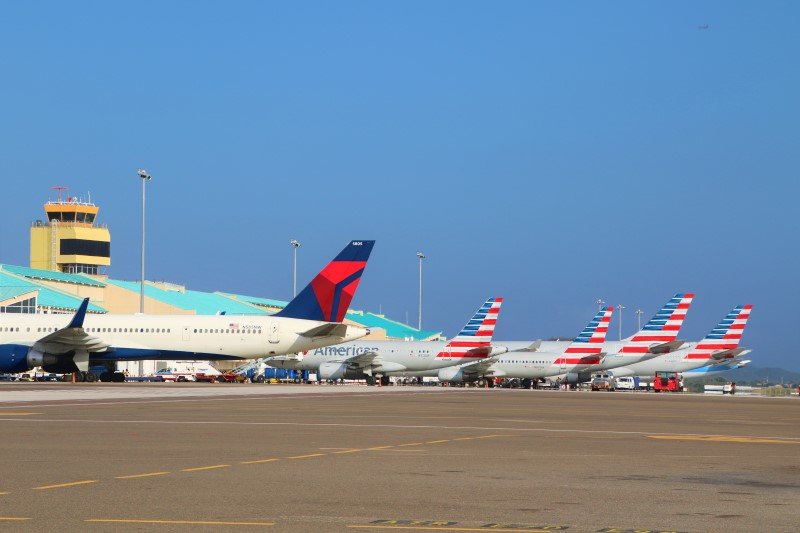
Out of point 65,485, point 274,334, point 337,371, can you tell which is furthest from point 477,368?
point 65,485

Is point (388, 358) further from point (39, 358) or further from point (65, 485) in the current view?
point (65, 485)

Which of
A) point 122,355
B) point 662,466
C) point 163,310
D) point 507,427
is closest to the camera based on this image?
point 662,466

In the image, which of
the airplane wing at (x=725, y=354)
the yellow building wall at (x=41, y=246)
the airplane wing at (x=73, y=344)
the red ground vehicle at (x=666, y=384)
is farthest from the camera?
the yellow building wall at (x=41, y=246)

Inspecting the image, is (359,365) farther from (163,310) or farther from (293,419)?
(293,419)

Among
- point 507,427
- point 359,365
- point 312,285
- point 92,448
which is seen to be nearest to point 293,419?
point 507,427

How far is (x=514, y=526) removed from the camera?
11438mm

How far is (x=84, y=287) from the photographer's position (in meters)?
118

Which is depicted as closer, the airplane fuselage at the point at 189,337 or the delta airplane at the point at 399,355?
the airplane fuselage at the point at 189,337

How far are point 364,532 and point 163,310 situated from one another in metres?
119

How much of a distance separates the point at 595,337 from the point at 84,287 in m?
50.5

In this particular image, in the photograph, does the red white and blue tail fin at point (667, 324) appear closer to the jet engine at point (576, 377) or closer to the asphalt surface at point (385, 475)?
the jet engine at point (576, 377)

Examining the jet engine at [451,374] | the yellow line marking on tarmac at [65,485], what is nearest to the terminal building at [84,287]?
the jet engine at [451,374]

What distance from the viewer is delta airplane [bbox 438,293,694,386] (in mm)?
100375

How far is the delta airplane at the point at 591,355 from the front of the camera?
100375mm
